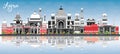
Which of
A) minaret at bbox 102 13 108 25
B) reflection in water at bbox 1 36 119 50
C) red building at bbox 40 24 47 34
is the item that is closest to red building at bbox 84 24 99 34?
minaret at bbox 102 13 108 25

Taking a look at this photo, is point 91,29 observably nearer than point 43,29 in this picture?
Yes

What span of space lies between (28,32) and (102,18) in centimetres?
1126

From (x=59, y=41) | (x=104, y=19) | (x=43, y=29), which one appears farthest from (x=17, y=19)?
(x=59, y=41)

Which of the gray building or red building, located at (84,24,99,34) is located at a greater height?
the gray building

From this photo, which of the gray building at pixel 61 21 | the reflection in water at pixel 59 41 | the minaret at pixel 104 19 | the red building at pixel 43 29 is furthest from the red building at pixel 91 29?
the reflection in water at pixel 59 41

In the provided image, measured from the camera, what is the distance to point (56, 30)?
4547cm

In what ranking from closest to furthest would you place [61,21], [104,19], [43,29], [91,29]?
1. [91,29]
2. [43,29]
3. [104,19]
4. [61,21]

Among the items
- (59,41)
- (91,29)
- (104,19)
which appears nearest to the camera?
(59,41)

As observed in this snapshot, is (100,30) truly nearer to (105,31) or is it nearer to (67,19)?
(105,31)

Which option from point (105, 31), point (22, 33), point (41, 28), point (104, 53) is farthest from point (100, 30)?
point (104, 53)

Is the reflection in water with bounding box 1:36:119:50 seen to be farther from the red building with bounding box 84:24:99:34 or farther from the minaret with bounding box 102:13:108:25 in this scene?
the minaret with bounding box 102:13:108:25

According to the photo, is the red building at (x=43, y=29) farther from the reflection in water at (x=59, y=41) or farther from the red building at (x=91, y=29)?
the reflection in water at (x=59, y=41)

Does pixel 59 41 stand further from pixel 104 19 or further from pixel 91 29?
pixel 104 19

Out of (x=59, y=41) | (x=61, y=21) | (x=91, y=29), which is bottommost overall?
(x=59, y=41)
